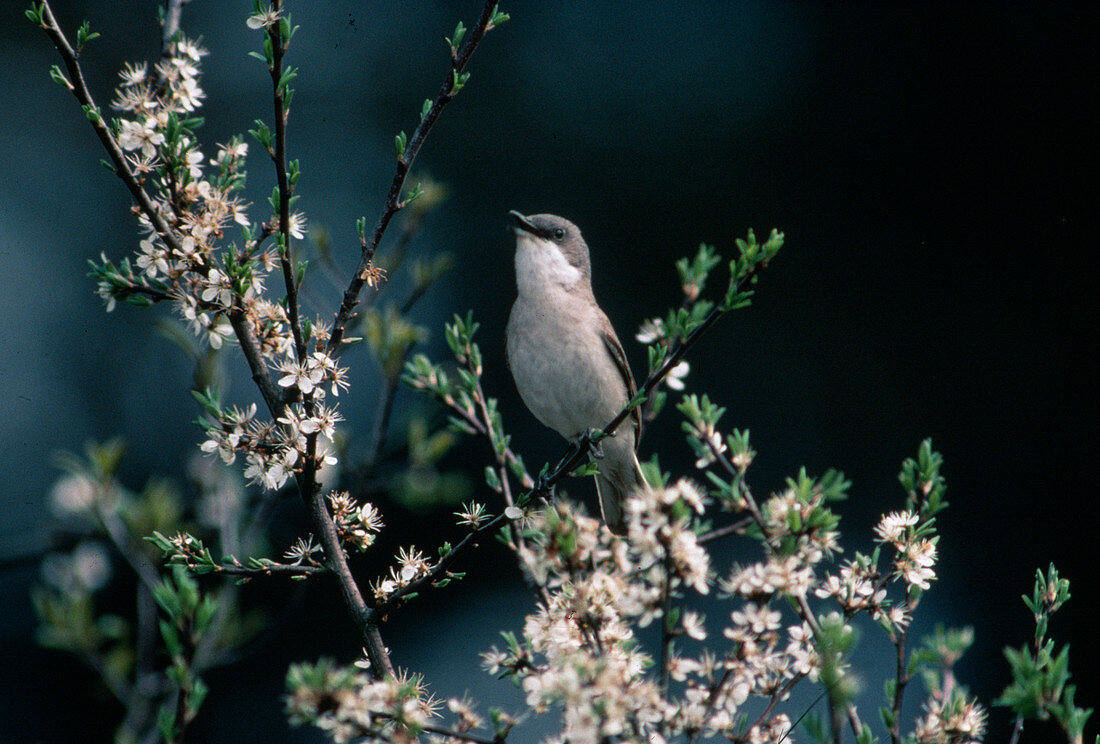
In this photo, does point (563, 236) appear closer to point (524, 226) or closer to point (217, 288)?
point (524, 226)

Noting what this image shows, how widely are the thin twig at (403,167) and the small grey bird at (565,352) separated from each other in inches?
40.6

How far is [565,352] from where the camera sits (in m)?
2.14

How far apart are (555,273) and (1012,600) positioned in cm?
244

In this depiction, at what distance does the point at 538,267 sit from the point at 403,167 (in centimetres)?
120

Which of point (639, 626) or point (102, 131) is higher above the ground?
point (102, 131)

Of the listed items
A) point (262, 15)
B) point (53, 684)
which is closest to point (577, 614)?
point (262, 15)

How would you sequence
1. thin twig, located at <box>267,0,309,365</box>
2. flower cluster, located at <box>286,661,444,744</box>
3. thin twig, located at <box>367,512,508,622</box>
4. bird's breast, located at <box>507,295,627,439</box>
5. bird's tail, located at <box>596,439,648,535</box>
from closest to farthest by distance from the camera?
flower cluster, located at <box>286,661,444,744</box>
thin twig, located at <box>267,0,309,365</box>
thin twig, located at <box>367,512,508,622</box>
bird's breast, located at <box>507,295,627,439</box>
bird's tail, located at <box>596,439,648,535</box>

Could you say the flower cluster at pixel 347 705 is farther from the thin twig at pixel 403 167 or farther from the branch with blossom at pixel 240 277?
the thin twig at pixel 403 167

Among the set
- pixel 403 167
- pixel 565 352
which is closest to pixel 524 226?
pixel 565 352

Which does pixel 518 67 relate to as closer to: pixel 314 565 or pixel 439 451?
pixel 439 451

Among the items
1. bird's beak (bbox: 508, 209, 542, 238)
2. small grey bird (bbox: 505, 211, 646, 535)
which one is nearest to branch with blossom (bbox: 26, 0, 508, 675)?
bird's beak (bbox: 508, 209, 542, 238)

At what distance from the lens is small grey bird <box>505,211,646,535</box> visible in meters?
2.15

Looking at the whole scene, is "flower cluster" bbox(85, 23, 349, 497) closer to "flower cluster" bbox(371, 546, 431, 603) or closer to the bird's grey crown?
"flower cluster" bbox(371, 546, 431, 603)

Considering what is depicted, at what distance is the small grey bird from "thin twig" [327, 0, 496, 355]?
1.03 m
